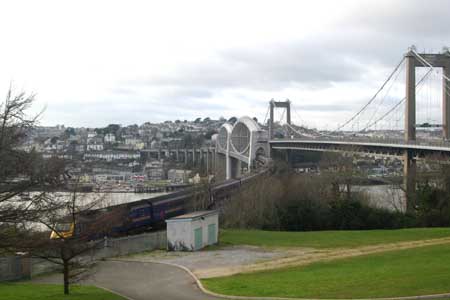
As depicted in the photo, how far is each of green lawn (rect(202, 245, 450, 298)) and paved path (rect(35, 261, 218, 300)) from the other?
0.77 meters

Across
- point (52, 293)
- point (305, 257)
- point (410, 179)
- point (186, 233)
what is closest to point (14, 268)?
point (52, 293)

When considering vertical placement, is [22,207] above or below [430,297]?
above

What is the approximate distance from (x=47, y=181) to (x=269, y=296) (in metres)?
6.42

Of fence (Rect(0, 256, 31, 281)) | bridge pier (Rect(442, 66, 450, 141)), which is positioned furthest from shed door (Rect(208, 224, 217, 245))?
bridge pier (Rect(442, 66, 450, 141))

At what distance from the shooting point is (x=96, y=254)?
21641 mm

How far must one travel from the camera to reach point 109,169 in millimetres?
129375

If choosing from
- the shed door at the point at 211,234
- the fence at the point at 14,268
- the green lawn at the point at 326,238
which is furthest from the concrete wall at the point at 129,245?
the green lawn at the point at 326,238

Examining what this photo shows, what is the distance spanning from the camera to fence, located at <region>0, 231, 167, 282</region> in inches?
709

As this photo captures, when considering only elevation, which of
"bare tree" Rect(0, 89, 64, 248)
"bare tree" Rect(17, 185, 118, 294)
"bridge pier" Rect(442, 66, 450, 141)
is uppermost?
"bridge pier" Rect(442, 66, 450, 141)

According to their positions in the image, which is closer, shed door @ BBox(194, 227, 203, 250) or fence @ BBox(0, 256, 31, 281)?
fence @ BBox(0, 256, 31, 281)

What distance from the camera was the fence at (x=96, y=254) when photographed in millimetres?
18000

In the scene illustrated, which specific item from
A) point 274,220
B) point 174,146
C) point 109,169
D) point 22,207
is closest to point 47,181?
point 22,207

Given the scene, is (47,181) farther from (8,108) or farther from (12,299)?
(12,299)

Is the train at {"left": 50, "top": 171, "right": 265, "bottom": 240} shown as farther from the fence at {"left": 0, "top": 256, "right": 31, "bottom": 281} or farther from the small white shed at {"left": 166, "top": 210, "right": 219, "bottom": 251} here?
the small white shed at {"left": 166, "top": 210, "right": 219, "bottom": 251}
